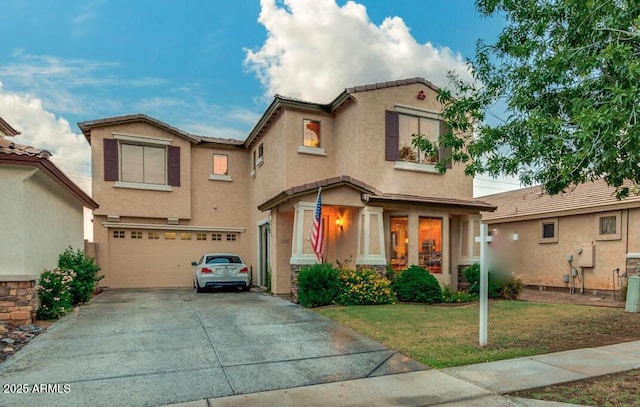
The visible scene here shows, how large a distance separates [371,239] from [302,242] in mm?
2277

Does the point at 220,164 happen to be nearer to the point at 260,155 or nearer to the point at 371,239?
the point at 260,155

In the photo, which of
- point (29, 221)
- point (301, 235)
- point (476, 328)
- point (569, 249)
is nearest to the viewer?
point (476, 328)

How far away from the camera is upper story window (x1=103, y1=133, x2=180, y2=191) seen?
50.7 feet

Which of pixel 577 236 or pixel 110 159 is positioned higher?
pixel 110 159

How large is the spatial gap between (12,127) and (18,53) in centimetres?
265

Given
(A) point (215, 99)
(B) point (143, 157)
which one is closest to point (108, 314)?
(B) point (143, 157)

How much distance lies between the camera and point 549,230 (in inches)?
655

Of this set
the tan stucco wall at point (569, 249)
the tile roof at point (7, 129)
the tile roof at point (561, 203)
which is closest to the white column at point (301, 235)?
the tan stucco wall at point (569, 249)

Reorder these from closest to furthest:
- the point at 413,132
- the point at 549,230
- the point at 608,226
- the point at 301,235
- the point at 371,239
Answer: the point at 301,235 < the point at 371,239 < the point at 413,132 < the point at 608,226 < the point at 549,230

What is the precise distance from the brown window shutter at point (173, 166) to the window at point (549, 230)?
1664 centimetres

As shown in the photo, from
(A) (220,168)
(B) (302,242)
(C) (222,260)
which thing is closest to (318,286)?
(B) (302,242)

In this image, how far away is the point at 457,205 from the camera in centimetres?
1317

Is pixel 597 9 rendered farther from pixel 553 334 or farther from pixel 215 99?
pixel 215 99

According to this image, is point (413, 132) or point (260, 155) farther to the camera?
point (260, 155)
